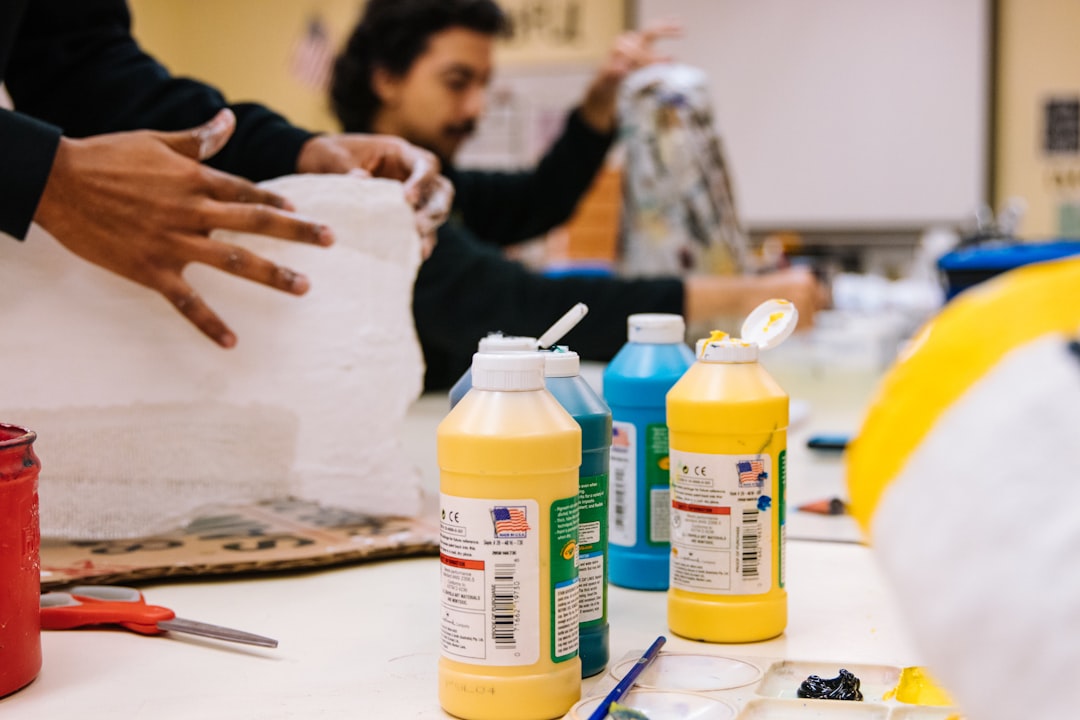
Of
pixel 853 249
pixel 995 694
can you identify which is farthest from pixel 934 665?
pixel 853 249

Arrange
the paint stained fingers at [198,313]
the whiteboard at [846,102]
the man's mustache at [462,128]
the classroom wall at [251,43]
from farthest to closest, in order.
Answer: the classroom wall at [251,43] < the whiteboard at [846,102] < the man's mustache at [462,128] < the paint stained fingers at [198,313]

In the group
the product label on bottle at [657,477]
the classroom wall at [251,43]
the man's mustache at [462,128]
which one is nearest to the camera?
the product label on bottle at [657,477]

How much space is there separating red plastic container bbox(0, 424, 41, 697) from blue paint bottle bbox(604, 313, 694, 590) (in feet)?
1.42

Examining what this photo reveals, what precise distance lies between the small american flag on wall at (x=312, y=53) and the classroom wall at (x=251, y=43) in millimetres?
17

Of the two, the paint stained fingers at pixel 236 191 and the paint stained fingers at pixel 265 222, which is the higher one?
the paint stained fingers at pixel 236 191

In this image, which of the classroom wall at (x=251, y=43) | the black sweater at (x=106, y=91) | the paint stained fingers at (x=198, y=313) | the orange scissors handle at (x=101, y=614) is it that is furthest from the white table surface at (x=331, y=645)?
the classroom wall at (x=251, y=43)

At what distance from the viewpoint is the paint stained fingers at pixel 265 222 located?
92cm

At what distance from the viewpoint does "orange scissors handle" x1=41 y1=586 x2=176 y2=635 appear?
75 cm

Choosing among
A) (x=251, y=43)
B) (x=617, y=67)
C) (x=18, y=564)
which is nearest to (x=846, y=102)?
(x=617, y=67)

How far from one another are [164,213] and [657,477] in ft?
1.62

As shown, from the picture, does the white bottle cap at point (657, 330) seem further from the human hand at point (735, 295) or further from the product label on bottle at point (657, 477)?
the human hand at point (735, 295)

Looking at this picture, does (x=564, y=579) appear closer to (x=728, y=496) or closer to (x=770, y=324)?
(x=728, y=496)

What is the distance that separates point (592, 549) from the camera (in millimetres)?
668

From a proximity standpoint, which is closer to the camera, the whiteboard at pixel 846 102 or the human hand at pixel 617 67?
the human hand at pixel 617 67
